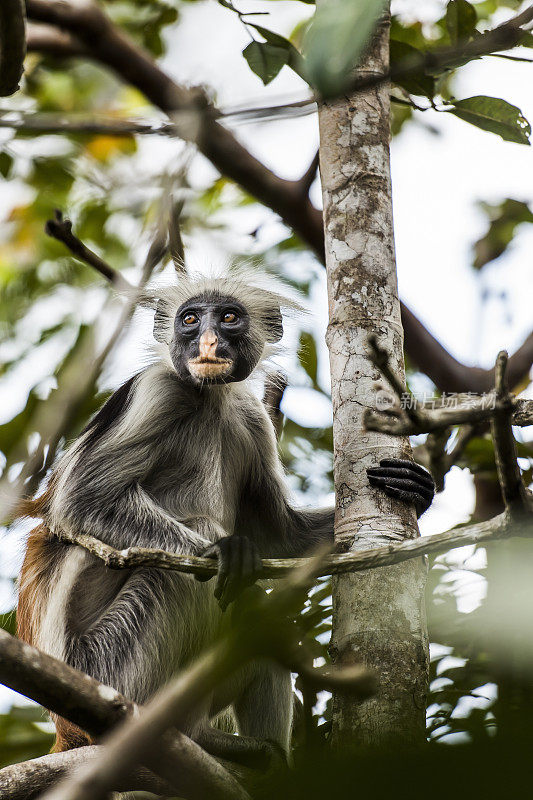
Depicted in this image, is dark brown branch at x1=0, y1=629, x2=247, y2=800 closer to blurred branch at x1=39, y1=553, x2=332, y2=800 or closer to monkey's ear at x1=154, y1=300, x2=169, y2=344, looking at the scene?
blurred branch at x1=39, y1=553, x2=332, y2=800

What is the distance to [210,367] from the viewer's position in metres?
3.93

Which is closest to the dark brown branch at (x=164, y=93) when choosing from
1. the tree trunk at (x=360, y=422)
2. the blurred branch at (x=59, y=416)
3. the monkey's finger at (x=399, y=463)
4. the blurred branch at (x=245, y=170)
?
the blurred branch at (x=245, y=170)

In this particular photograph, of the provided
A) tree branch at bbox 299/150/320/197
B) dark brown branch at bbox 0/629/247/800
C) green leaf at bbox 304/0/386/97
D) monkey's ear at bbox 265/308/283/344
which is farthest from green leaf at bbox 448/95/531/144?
dark brown branch at bbox 0/629/247/800

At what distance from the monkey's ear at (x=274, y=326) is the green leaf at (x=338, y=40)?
12.5 feet

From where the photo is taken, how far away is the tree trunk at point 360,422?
2270 mm

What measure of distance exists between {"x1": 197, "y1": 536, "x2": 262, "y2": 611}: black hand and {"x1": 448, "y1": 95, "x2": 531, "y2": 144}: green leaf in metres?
1.85

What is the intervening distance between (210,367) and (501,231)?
2951 millimetres

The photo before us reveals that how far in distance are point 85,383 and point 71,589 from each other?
1.25 m

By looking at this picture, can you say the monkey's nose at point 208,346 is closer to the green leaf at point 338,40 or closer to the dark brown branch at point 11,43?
the dark brown branch at point 11,43

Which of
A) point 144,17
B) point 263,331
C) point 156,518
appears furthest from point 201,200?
point 156,518

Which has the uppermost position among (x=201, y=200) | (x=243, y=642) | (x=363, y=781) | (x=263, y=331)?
(x=201, y=200)

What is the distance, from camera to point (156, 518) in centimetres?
376

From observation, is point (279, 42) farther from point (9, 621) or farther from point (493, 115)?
point (9, 621)

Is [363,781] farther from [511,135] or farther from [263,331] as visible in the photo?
[263,331]
